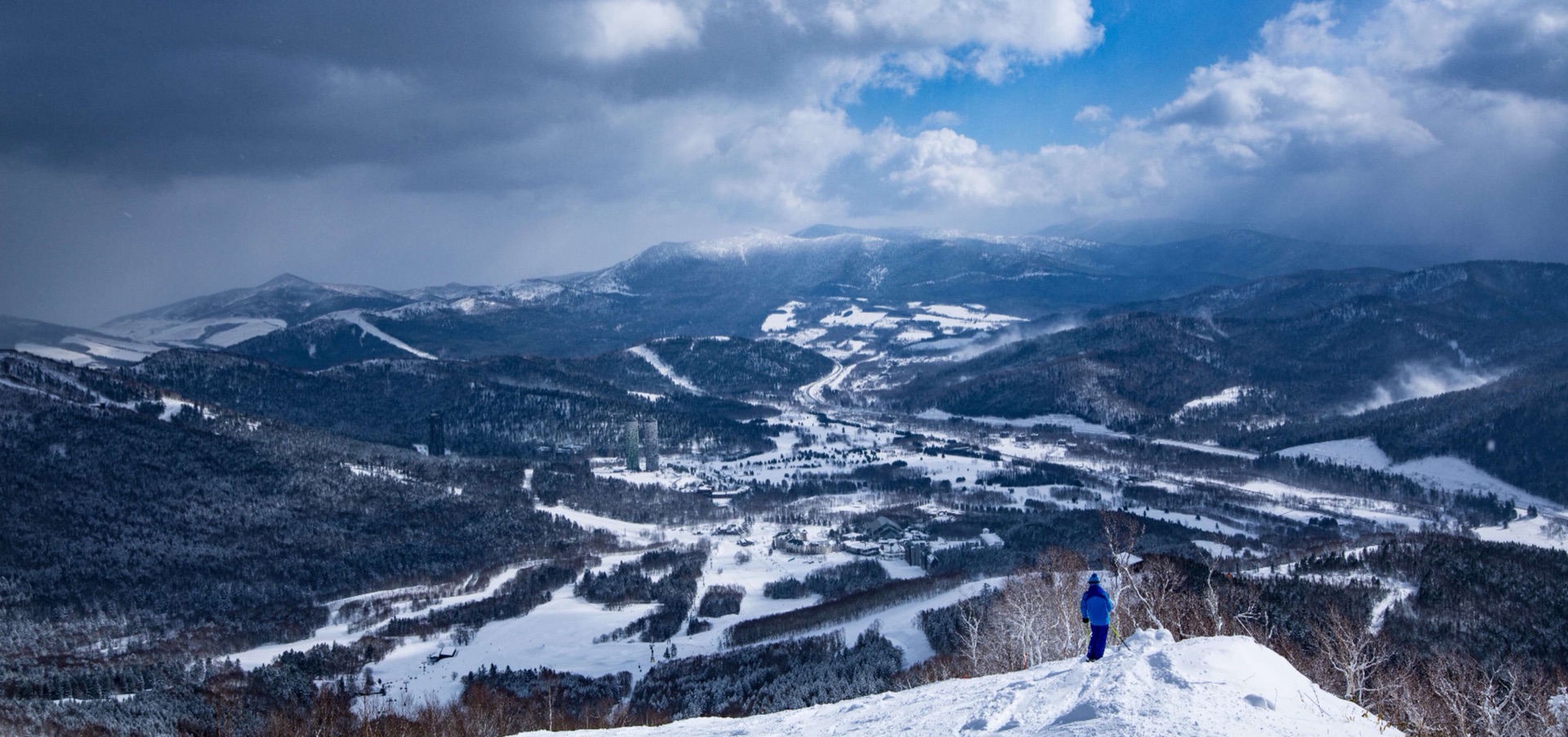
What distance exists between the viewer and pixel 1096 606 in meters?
22.1

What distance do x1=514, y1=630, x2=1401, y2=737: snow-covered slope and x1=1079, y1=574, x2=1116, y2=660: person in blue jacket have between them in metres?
0.47

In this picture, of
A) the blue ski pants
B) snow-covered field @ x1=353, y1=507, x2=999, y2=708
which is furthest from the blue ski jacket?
snow-covered field @ x1=353, y1=507, x2=999, y2=708

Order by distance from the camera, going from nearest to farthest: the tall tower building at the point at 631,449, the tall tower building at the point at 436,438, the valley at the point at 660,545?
1. the valley at the point at 660,545
2. the tall tower building at the point at 631,449
3. the tall tower building at the point at 436,438

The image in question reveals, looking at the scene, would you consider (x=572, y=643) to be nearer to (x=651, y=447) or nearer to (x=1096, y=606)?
(x=1096, y=606)

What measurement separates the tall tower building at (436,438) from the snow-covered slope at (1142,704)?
130979 millimetres

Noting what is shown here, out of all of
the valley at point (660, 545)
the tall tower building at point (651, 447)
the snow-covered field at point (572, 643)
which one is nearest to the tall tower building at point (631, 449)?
the valley at point (660, 545)

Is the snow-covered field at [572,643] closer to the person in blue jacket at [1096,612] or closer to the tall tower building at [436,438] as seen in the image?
the person in blue jacket at [1096,612]

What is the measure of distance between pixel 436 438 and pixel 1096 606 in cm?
13993

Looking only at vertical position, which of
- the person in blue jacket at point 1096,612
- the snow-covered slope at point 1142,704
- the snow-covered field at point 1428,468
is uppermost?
the person in blue jacket at point 1096,612

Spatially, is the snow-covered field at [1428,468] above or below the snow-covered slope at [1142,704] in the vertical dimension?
below

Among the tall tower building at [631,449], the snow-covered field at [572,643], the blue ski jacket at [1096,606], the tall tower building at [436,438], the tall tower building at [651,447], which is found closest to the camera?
the blue ski jacket at [1096,606]

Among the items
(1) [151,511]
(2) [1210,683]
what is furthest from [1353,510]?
(1) [151,511]

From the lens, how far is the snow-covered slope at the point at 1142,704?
18.1 metres

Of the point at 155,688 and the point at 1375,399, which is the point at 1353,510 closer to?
the point at 1375,399
